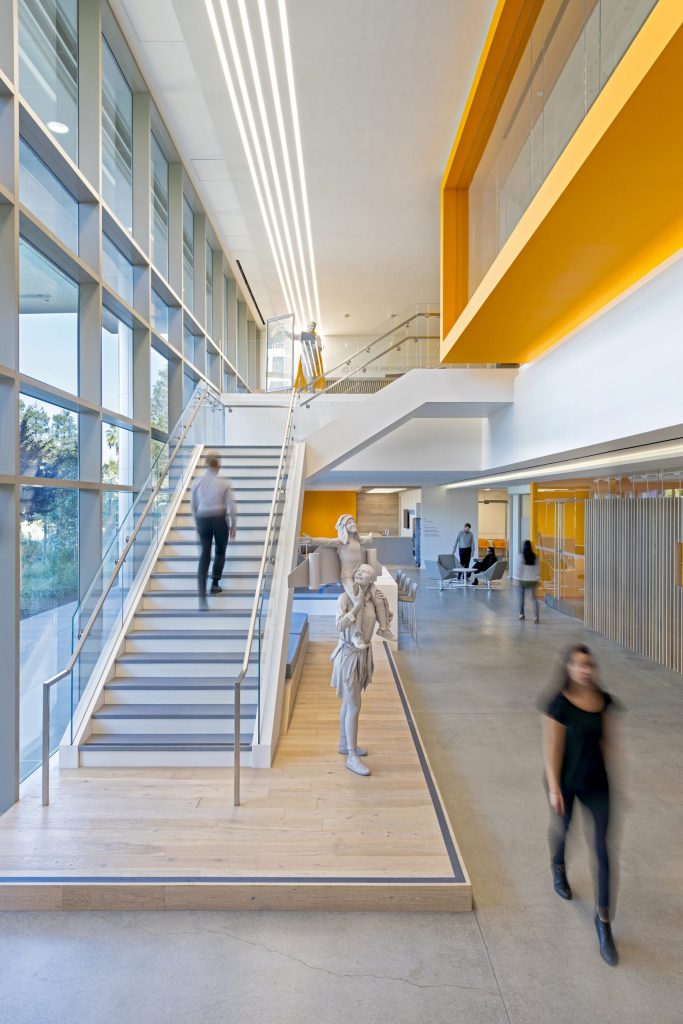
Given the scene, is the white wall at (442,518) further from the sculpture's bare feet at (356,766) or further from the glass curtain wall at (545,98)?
the sculpture's bare feet at (356,766)

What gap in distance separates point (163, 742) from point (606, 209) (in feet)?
18.4

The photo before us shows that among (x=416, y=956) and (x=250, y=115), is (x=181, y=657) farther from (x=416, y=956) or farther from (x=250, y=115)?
(x=250, y=115)

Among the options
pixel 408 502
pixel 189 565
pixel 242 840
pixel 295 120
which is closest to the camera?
pixel 242 840

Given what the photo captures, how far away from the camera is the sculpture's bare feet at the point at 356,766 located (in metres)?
4.71

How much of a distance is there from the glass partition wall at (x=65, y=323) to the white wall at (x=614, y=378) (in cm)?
A: 538

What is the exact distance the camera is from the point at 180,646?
597 cm

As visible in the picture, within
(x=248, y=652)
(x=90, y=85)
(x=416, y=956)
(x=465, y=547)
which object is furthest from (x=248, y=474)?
(x=465, y=547)

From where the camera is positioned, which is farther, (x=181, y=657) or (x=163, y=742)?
(x=181, y=657)

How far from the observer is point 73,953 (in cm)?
306

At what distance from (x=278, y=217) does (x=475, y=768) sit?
11.2m

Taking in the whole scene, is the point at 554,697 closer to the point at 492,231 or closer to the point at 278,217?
the point at 492,231

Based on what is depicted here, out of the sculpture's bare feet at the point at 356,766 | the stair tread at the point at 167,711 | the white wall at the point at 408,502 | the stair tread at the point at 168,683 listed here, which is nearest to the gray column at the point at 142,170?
the stair tread at the point at 168,683

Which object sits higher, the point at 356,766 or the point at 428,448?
the point at 428,448

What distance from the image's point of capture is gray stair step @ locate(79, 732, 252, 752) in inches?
192
